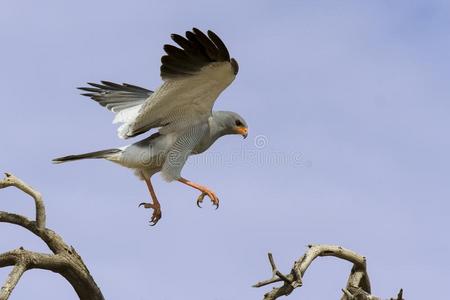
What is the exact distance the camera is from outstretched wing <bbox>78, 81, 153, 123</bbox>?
1116 centimetres

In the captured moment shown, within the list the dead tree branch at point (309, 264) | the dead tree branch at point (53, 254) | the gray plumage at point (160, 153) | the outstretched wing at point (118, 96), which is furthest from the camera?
the outstretched wing at point (118, 96)

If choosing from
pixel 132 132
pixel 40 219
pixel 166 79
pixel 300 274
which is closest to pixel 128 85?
pixel 132 132

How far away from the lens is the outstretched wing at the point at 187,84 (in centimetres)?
895

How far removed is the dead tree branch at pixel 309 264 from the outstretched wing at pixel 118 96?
13.0ft

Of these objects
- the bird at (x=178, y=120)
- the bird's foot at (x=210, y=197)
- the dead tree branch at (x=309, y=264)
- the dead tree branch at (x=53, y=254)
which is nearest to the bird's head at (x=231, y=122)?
the bird at (x=178, y=120)

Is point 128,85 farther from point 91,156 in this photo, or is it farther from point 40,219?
point 40,219

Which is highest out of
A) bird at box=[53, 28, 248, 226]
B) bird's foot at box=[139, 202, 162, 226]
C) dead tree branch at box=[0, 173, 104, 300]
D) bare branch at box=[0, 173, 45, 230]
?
bird at box=[53, 28, 248, 226]

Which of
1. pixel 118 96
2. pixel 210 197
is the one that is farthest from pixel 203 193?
pixel 118 96

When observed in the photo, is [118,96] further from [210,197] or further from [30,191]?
[30,191]

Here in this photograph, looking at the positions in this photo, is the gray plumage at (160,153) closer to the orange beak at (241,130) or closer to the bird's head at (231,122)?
the bird's head at (231,122)

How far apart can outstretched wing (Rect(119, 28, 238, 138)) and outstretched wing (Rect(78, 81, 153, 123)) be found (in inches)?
31.7

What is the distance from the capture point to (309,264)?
7.45 meters

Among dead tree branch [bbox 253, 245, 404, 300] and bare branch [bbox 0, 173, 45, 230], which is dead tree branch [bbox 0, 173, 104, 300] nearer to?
bare branch [bbox 0, 173, 45, 230]

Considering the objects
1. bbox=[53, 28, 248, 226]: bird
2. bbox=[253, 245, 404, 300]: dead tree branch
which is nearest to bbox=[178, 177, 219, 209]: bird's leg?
bbox=[53, 28, 248, 226]: bird
